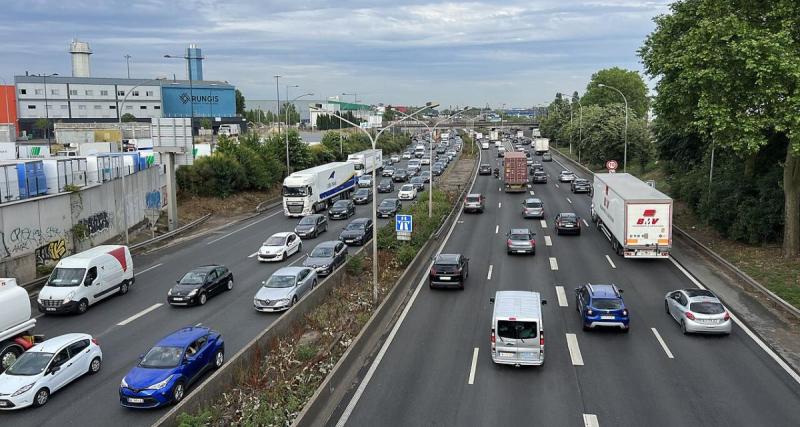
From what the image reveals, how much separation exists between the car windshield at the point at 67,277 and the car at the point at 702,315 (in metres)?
23.3

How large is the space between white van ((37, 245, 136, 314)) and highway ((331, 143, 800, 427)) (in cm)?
1333

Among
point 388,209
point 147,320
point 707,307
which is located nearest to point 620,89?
point 388,209

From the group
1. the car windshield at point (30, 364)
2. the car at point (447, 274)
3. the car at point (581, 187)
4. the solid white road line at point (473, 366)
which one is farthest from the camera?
the car at point (581, 187)

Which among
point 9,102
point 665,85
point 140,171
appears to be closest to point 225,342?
point 665,85

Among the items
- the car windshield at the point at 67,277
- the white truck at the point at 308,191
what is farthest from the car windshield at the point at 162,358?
the white truck at the point at 308,191

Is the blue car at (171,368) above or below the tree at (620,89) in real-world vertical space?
below

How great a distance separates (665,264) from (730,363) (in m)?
13.7

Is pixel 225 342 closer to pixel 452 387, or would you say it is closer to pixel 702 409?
pixel 452 387

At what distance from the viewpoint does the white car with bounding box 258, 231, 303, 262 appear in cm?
3466

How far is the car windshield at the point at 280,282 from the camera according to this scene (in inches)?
1031

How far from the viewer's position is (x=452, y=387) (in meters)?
17.4

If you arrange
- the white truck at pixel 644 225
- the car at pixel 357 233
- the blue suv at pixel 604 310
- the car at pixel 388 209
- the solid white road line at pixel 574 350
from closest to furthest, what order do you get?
the solid white road line at pixel 574 350
the blue suv at pixel 604 310
the white truck at pixel 644 225
the car at pixel 357 233
the car at pixel 388 209

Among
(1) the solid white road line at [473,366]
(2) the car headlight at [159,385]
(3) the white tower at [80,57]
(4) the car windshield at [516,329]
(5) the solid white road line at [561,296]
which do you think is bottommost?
(1) the solid white road line at [473,366]

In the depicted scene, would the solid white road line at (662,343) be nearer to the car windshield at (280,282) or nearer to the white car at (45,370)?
the car windshield at (280,282)
